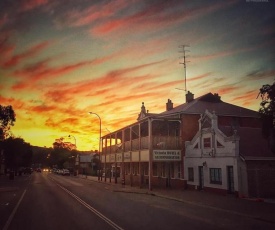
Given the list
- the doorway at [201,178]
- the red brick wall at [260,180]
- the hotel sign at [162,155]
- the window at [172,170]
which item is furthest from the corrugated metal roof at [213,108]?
the red brick wall at [260,180]

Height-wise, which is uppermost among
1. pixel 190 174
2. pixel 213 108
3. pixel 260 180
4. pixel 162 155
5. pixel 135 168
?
pixel 213 108

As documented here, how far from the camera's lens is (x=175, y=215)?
15.2m

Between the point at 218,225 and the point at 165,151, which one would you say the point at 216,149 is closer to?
the point at 165,151

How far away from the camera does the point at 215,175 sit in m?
26.4

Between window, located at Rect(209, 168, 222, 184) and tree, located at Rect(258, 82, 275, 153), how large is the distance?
23.0ft

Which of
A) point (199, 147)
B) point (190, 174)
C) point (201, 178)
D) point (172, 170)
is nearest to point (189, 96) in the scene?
point (172, 170)

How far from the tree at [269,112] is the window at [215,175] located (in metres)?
7.00

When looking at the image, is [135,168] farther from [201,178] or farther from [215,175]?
[215,175]

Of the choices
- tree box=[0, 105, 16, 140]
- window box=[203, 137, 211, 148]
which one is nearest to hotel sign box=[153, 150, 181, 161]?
window box=[203, 137, 211, 148]

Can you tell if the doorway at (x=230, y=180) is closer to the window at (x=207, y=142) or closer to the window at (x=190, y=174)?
the window at (x=207, y=142)

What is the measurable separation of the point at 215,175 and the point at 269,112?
9.82m

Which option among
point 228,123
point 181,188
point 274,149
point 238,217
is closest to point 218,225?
point 238,217

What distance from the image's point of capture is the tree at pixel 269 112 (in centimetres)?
1791

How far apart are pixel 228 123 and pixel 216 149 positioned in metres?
8.05
